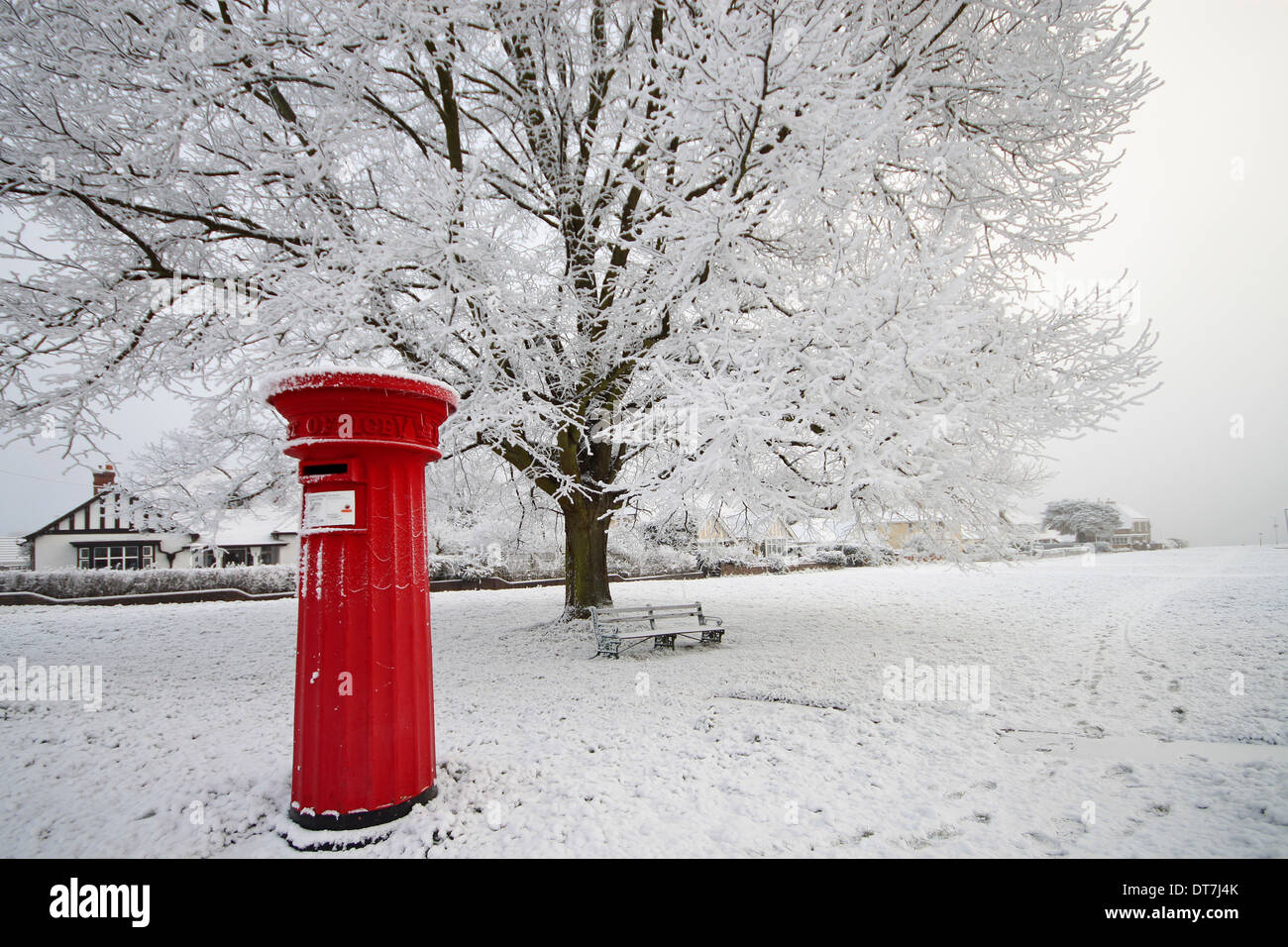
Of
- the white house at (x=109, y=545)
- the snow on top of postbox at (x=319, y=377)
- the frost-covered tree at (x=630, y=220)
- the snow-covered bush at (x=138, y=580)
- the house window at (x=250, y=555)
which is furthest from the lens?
the house window at (x=250, y=555)

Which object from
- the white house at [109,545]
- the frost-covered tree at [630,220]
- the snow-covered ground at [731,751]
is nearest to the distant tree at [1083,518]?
the snow-covered ground at [731,751]

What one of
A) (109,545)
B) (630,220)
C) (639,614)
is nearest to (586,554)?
(639,614)

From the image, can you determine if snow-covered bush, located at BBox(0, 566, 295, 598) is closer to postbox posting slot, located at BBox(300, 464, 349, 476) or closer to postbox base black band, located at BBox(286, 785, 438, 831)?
postbox base black band, located at BBox(286, 785, 438, 831)

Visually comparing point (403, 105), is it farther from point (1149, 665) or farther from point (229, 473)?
point (1149, 665)

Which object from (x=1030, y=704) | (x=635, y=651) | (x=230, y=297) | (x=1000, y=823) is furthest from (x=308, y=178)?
(x=1030, y=704)

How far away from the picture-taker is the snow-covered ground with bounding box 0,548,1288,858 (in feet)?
10.1

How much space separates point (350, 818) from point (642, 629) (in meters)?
6.29

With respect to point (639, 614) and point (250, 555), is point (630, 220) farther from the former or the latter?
point (250, 555)

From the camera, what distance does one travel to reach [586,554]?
10.5 meters

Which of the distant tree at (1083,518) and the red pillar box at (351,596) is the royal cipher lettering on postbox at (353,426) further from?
the distant tree at (1083,518)

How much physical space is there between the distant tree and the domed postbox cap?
2894 inches

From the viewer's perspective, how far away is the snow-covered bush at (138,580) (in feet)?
53.6

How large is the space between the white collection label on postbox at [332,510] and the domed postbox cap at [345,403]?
Answer: 0.90ft

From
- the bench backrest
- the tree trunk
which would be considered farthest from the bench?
the tree trunk
